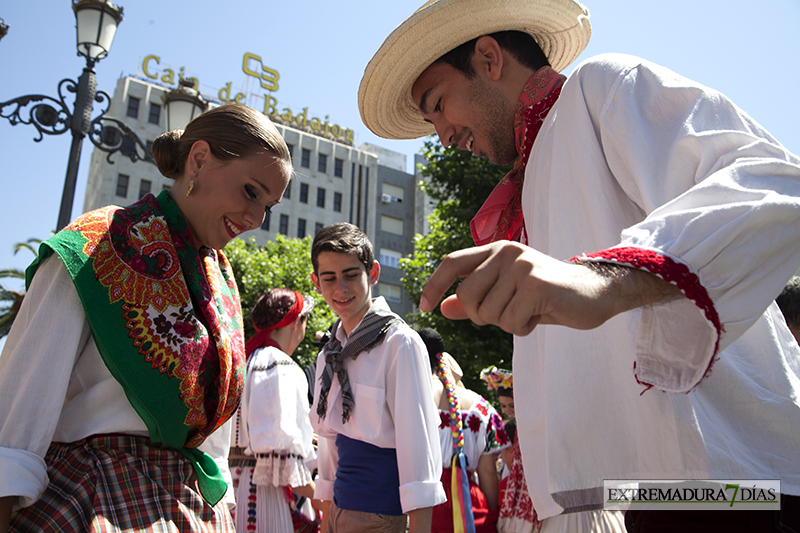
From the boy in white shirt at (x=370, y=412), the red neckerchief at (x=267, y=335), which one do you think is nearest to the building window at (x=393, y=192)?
the red neckerchief at (x=267, y=335)

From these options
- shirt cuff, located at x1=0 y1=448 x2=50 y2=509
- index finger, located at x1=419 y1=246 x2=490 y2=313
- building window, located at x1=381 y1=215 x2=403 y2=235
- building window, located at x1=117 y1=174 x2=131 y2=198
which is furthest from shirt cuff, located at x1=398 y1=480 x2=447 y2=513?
building window, located at x1=381 y1=215 x2=403 y2=235

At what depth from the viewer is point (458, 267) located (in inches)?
36.8

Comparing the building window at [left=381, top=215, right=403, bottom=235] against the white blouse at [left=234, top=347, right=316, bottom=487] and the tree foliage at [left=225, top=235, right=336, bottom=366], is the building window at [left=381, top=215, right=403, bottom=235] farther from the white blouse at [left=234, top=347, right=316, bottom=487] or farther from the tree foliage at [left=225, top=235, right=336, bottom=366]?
the white blouse at [left=234, top=347, right=316, bottom=487]

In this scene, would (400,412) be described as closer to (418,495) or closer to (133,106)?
(418,495)

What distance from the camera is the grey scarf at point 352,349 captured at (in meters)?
3.17

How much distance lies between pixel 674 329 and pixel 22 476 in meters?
1.66

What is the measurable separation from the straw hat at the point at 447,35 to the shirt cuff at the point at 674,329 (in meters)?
1.37

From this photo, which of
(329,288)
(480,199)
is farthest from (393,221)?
(329,288)

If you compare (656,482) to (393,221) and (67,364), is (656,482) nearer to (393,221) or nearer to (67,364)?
(67,364)

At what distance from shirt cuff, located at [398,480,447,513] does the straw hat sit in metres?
1.74

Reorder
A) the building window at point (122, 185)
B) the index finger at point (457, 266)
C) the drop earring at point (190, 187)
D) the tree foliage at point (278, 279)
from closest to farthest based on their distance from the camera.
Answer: the index finger at point (457, 266) < the drop earring at point (190, 187) < the tree foliage at point (278, 279) < the building window at point (122, 185)

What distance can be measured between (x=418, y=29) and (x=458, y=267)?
147 cm

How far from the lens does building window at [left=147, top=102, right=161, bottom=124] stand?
39375 mm

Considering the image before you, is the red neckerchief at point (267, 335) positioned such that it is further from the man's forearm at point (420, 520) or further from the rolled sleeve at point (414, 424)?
the man's forearm at point (420, 520)
